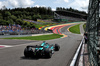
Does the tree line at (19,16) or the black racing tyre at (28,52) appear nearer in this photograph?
the black racing tyre at (28,52)

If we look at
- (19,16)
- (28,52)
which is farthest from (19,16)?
(28,52)

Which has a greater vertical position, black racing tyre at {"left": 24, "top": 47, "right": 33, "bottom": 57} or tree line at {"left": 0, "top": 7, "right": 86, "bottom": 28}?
tree line at {"left": 0, "top": 7, "right": 86, "bottom": 28}

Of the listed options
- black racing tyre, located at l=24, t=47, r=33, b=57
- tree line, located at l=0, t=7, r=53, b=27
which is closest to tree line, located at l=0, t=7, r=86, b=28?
tree line, located at l=0, t=7, r=53, b=27

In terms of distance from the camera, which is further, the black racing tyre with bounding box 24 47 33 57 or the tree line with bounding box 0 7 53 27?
the tree line with bounding box 0 7 53 27

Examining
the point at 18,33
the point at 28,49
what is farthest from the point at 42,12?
the point at 28,49

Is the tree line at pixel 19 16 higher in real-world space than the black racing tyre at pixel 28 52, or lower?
higher

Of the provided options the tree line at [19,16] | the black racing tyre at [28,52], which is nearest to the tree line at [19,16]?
the tree line at [19,16]

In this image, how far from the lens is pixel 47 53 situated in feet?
22.8

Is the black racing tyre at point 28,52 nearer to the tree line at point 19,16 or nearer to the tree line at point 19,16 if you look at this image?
the tree line at point 19,16

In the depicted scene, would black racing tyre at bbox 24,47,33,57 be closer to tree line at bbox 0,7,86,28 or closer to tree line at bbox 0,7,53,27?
tree line at bbox 0,7,86,28

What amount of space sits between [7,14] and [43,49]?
259 feet

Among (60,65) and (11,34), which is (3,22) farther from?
(60,65)

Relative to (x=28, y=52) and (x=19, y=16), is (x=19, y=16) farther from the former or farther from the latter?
(x=28, y=52)

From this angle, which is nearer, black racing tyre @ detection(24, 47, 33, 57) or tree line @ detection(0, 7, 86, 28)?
black racing tyre @ detection(24, 47, 33, 57)
